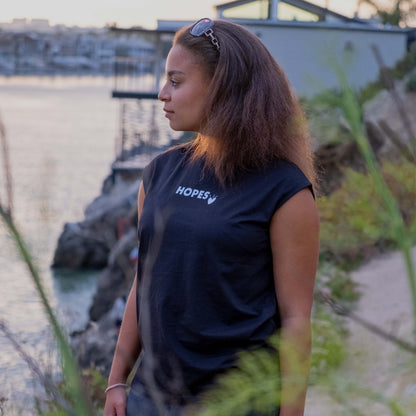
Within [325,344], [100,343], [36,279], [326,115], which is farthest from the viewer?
[100,343]

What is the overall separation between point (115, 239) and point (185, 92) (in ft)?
2.53

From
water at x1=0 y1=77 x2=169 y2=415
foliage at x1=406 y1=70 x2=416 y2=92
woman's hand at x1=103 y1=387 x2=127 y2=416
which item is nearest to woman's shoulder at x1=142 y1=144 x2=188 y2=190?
water at x1=0 y1=77 x2=169 y2=415

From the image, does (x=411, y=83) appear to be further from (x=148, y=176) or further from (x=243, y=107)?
(x=243, y=107)

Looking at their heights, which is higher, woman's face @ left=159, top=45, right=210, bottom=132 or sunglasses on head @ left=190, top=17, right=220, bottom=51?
sunglasses on head @ left=190, top=17, right=220, bottom=51

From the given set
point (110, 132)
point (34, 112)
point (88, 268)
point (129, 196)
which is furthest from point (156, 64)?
point (34, 112)

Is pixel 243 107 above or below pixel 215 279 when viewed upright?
above

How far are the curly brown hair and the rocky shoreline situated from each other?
0.24m

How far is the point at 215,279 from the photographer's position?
67.7 inches

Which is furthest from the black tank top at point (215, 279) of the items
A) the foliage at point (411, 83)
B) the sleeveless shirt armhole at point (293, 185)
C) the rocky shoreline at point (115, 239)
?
the foliage at point (411, 83)

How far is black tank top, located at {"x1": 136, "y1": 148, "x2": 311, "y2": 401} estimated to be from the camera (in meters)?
1.71

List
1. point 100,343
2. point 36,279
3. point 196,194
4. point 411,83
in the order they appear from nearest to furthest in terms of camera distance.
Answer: point 36,279
point 196,194
point 100,343
point 411,83

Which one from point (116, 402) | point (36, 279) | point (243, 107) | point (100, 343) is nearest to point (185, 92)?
point (243, 107)

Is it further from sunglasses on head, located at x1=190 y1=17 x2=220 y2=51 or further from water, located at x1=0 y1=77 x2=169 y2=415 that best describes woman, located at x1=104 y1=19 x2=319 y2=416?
water, located at x1=0 y1=77 x2=169 y2=415

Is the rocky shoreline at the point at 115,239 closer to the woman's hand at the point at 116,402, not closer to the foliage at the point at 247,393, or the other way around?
the foliage at the point at 247,393
